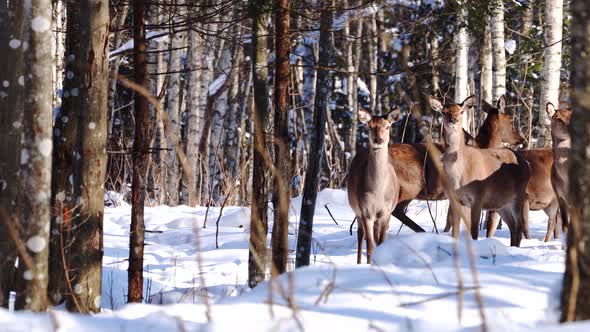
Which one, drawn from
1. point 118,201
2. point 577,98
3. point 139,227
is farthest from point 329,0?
point 118,201

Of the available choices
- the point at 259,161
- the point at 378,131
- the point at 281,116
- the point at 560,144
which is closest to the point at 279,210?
the point at 259,161

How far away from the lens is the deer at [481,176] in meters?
10.6

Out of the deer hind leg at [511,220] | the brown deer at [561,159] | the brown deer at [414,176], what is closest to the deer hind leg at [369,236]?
the brown deer at [414,176]

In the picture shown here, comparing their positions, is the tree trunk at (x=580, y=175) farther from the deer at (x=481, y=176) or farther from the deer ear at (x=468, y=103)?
the deer ear at (x=468, y=103)

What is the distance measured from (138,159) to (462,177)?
4487mm

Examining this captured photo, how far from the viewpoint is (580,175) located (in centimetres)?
360

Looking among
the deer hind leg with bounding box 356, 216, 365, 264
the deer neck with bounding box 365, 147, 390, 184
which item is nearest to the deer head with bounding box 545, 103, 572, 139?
the deer neck with bounding box 365, 147, 390, 184

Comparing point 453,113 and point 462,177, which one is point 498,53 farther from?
point 462,177

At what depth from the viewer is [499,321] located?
374 cm

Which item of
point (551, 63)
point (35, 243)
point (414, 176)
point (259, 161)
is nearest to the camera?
point (35, 243)

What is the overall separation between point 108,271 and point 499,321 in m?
6.09

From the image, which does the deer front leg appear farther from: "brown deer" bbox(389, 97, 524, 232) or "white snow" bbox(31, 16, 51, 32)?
"white snow" bbox(31, 16, 51, 32)

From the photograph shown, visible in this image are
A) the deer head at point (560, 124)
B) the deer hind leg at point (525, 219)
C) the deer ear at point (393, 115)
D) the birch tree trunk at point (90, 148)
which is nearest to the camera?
the birch tree trunk at point (90, 148)

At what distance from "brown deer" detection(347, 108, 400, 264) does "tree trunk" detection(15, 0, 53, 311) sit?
5.65 metres
